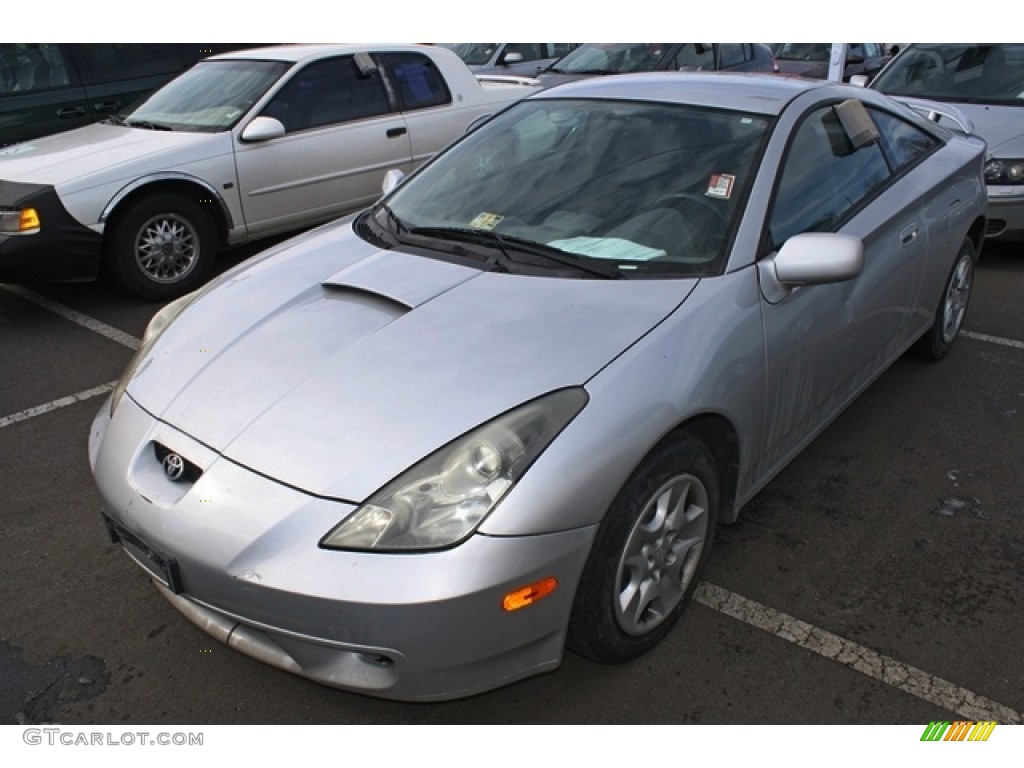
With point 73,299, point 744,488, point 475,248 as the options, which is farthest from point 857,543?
point 73,299

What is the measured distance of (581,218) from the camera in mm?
3072

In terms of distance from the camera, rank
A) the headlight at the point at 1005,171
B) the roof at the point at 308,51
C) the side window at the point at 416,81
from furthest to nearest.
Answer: the side window at the point at 416,81 → the roof at the point at 308,51 → the headlight at the point at 1005,171

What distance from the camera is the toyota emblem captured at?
7.72 feet

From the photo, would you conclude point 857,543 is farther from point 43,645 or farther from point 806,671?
point 43,645

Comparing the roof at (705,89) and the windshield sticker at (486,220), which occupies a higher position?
the roof at (705,89)

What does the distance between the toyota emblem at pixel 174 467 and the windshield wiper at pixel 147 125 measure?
4.41 metres

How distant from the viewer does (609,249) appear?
292 centimetres

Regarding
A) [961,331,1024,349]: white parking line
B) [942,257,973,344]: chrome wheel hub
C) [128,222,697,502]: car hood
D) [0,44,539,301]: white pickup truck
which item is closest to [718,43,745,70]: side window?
[0,44,539,301]: white pickup truck

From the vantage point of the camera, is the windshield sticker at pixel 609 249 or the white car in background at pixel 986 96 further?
the white car in background at pixel 986 96

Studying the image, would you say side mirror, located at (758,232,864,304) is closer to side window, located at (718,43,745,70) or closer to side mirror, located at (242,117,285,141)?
side mirror, located at (242,117,285,141)

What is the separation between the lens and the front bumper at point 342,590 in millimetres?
2031

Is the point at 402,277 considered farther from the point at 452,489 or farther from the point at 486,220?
the point at 452,489

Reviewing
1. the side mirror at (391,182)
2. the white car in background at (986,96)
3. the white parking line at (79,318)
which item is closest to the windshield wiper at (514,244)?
the side mirror at (391,182)

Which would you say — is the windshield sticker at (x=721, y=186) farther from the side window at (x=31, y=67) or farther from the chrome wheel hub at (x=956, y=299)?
the side window at (x=31, y=67)
